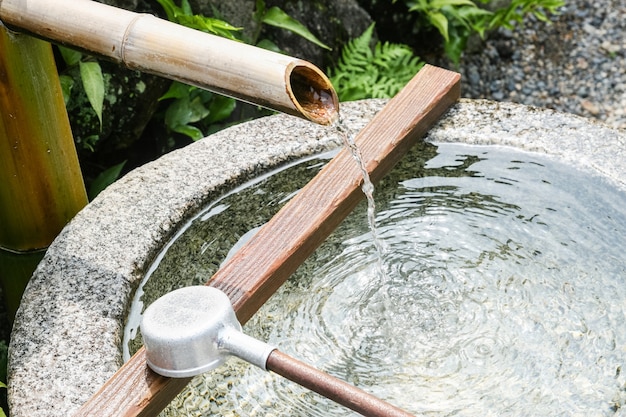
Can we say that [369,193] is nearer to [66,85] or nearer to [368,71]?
[66,85]

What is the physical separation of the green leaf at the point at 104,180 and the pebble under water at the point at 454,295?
114 cm

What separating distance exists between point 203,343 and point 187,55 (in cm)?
62

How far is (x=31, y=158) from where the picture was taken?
2.40 metres

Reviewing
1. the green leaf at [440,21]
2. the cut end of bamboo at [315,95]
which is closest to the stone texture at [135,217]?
the cut end of bamboo at [315,95]

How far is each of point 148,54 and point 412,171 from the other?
123 centimetres

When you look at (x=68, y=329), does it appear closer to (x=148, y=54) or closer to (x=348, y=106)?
(x=148, y=54)

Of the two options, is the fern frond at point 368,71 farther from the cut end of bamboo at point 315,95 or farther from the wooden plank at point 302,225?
the cut end of bamboo at point 315,95

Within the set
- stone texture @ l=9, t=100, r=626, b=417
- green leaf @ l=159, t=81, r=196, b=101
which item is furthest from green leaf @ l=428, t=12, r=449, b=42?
stone texture @ l=9, t=100, r=626, b=417

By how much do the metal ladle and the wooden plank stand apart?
0.08m

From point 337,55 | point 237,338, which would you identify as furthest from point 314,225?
point 337,55

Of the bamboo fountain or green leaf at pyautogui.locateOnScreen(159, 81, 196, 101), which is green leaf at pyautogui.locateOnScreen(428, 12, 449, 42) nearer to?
green leaf at pyautogui.locateOnScreen(159, 81, 196, 101)

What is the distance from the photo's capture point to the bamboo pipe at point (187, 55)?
5.30 feet

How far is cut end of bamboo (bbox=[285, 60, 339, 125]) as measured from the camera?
1650 mm

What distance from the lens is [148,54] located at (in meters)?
1.79
